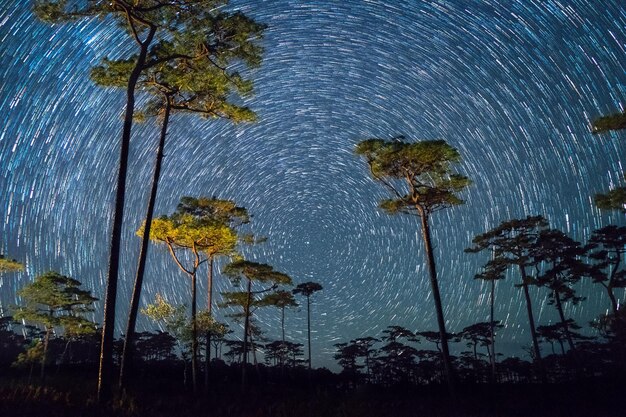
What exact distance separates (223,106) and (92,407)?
11.5 meters

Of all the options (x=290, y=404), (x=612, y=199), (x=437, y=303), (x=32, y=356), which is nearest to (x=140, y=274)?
(x=290, y=404)

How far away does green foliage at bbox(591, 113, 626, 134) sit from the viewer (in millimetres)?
14250

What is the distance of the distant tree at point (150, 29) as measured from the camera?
38.5ft

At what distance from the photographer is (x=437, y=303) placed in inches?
755

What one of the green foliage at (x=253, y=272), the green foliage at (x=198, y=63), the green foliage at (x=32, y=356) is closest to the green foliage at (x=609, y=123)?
the green foliage at (x=198, y=63)

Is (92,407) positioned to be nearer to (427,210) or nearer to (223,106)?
(223,106)

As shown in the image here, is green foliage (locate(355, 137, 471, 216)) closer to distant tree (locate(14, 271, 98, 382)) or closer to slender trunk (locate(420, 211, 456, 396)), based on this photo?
slender trunk (locate(420, 211, 456, 396))

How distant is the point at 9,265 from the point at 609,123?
31704mm

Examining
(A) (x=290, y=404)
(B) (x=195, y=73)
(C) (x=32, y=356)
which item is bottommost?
(A) (x=290, y=404)

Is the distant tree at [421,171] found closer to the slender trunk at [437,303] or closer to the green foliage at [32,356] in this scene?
the slender trunk at [437,303]

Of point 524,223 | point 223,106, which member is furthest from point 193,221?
point 524,223

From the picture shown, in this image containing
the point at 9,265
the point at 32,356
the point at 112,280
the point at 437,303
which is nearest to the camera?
the point at 112,280

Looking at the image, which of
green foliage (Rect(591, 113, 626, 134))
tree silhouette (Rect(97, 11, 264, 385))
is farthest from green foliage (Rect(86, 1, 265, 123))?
green foliage (Rect(591, 113, 626, 134))

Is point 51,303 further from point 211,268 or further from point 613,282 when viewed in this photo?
point 613,282
